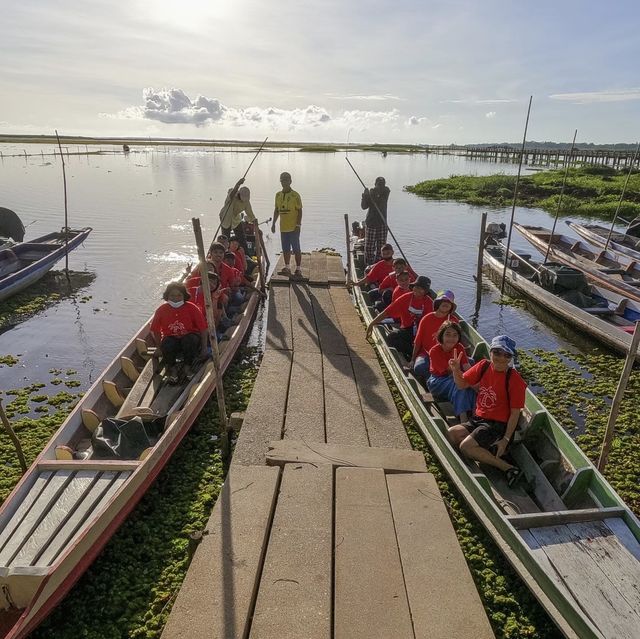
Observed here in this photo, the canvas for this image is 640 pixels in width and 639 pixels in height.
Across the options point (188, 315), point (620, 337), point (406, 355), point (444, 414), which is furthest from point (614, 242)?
point (188, 315)

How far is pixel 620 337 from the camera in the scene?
1120 centimetres

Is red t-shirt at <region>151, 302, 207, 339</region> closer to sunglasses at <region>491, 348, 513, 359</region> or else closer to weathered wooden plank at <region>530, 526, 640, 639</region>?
sunglasses at <region>491, 348, 513, 359</region>

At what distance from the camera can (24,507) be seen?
4.95m

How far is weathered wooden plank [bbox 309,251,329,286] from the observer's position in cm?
1401

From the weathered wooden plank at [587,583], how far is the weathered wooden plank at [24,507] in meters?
5.21

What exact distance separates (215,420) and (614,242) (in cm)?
1850

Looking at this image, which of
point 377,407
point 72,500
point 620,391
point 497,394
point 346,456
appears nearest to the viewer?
point 72,500

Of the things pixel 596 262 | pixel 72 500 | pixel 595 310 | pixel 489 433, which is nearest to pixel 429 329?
pixel 489 433

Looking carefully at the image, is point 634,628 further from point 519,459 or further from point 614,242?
point 614,242

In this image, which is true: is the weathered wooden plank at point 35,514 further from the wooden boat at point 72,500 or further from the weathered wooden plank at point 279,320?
the weathered wooden plank at point 279,320

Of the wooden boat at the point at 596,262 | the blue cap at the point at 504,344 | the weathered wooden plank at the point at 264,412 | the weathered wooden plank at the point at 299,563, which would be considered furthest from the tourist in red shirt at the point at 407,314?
the wooden boat at the point at 596,262

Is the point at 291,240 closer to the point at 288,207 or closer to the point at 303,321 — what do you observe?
the point at 288,207

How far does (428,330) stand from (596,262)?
530 inches

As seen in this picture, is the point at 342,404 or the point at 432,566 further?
the point at 342,404
